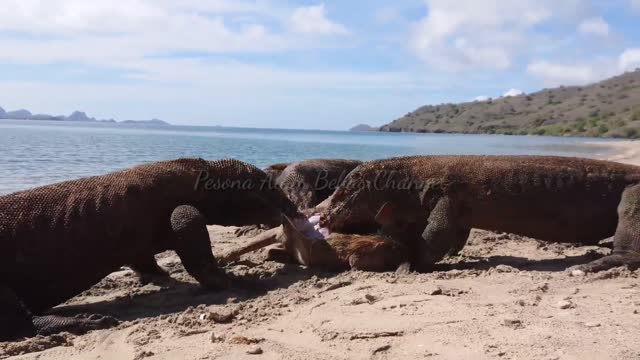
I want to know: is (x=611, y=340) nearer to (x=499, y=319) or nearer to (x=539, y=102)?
(x=499, y=319)

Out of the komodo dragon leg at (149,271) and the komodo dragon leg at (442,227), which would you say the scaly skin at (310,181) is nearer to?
the komodo dragon leg at (442,227)

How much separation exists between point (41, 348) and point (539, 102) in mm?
143932

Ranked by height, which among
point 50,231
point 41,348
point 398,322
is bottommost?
point 41,348

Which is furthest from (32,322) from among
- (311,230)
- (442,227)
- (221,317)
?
(442,227)

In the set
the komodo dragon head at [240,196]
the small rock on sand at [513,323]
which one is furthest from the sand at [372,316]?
the komodo dragon head at [240,196]

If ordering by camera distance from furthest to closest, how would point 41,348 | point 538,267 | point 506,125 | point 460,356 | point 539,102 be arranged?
point 539,102, point 506,125, point 538,267, point 41,348, point 460,356

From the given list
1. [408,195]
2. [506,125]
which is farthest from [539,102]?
[408,195]

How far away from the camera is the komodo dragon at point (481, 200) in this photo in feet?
27.1

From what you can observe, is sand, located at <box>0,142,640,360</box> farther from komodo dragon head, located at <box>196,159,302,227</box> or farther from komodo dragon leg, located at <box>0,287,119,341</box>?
komodo dragon head, located at <box>196,159,302,227</box>

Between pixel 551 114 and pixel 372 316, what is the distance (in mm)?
118440

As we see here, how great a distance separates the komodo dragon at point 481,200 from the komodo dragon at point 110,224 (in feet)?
3.33

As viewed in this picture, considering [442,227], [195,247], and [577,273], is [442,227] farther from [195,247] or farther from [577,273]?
[195,247]

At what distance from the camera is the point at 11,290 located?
646 centimetres

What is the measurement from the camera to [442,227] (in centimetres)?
821
